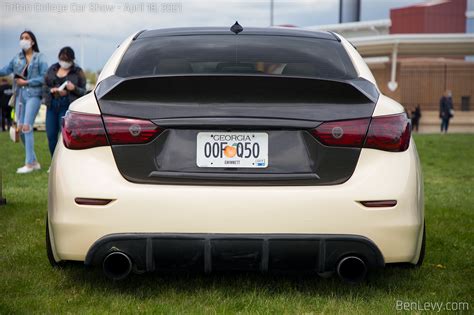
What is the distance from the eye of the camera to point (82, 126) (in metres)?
3.78

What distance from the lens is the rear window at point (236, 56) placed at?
13.9 feet

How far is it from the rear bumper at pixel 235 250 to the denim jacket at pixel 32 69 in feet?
25.4

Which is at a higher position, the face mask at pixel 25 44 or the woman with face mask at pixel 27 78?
the face mask at pixel 25 44

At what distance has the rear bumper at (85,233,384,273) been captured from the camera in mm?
3623

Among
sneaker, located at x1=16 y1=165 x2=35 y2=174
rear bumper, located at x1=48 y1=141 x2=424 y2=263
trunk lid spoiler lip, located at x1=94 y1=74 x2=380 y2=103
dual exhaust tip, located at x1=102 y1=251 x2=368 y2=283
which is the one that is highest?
trunk lid spoiler lip, located at x1=94 y1=74 x2=380 y2=103

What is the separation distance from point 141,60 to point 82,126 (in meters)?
0.68

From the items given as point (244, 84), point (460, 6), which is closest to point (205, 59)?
point (244, 84)

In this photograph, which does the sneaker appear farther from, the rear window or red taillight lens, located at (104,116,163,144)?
red taillight lens, located at (104,116,163,144)

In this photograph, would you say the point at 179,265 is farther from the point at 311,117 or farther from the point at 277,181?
the point at 311,117

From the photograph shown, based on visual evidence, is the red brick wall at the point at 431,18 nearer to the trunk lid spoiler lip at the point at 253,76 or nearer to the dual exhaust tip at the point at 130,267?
the trunk lid spoiler lip at the point at 253,76

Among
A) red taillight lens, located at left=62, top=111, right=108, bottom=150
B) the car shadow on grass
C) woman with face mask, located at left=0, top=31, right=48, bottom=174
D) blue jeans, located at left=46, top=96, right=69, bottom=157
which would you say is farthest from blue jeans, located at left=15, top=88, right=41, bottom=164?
red taillight lens, located at left=62, top=111, right=108, bottom=150

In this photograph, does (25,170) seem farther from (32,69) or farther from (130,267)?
(130,267)

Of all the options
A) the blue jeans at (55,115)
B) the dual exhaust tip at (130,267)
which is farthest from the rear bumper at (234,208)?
the blue jeans at (55,115)

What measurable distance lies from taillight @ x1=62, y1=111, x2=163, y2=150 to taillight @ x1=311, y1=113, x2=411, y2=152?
788mm
